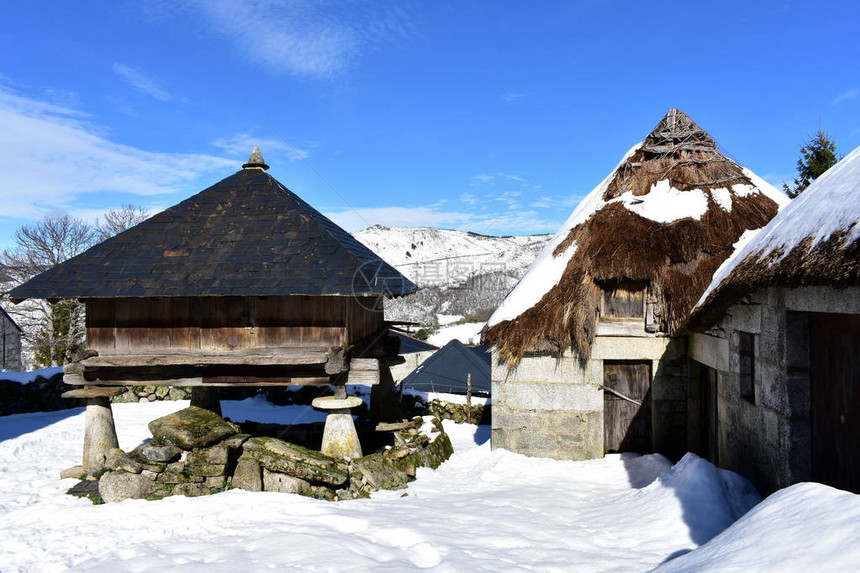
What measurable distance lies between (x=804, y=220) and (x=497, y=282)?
43282 mm

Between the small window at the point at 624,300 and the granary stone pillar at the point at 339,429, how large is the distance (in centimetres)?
465

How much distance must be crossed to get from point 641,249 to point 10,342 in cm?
3251

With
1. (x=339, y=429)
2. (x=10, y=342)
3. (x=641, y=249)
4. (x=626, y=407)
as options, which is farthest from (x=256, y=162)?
(x=10, y=342)

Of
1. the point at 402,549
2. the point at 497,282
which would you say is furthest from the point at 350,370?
the point at 497,282

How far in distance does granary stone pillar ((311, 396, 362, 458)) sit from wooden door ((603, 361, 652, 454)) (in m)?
4.36

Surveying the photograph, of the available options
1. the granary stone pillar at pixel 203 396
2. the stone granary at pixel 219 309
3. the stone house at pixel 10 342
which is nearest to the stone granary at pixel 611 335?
the stone granary at pixel 219 309

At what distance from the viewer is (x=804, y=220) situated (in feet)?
16.6

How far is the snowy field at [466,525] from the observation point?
3229 millimetres

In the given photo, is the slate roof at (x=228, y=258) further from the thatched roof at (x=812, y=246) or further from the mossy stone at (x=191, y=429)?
the thatched roof at (x=812, y=246)

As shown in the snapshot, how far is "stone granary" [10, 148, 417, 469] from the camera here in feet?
27.4

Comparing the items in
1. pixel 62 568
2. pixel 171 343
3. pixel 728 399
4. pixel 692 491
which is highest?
pixel 171 343

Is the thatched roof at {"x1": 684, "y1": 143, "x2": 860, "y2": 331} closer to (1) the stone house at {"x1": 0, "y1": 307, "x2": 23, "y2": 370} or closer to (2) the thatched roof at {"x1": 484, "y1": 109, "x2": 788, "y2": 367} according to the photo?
(2) the thatched roof at {"x1": 484, "y1": 109, "x2": 788, "y2": 367}

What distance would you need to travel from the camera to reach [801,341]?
16.5ft

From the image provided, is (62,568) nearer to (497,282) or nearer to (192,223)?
(192,223)
